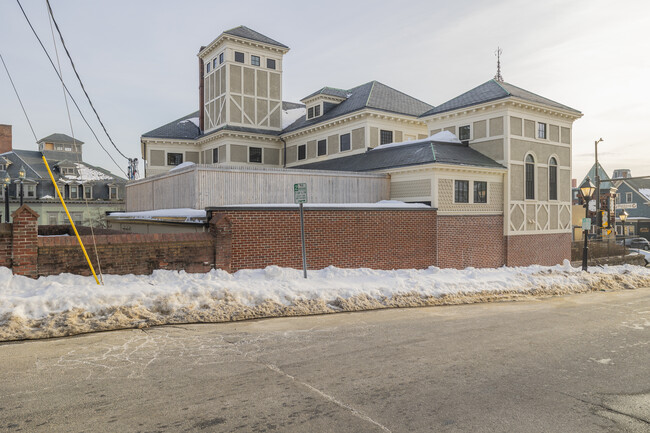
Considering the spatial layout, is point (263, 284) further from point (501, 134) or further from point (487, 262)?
point (501, 134)

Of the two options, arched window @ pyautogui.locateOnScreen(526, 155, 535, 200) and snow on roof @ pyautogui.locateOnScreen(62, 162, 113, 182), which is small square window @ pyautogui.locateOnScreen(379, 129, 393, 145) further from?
snow on roof @ pyautogui.locateOnScreen(62, 162, 113, 182)

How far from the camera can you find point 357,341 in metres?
8.40

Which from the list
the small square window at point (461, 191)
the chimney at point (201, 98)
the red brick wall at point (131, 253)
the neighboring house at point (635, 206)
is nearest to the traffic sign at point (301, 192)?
the red brick wall at point (131, 253)

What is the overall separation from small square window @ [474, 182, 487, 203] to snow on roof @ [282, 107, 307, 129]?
18331mm

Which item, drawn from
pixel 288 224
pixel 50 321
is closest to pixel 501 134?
pixel 288 224

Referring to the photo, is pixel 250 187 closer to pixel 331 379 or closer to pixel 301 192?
pixel 301 192

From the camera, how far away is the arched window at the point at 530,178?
960 inches

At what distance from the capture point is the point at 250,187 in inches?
736

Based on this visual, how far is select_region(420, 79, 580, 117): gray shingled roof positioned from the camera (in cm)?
2352

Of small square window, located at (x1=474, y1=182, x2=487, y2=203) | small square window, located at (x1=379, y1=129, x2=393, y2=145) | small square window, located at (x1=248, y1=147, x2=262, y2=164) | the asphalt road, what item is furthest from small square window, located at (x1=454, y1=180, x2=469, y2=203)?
small square window, located at (x1=248, y1=147, x2=262, y2=164)

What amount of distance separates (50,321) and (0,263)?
3.46 meters

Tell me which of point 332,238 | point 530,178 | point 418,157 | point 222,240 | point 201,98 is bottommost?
point 332,238

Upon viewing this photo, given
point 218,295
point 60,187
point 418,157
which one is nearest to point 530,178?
point 418,157

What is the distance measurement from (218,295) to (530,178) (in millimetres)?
19479
